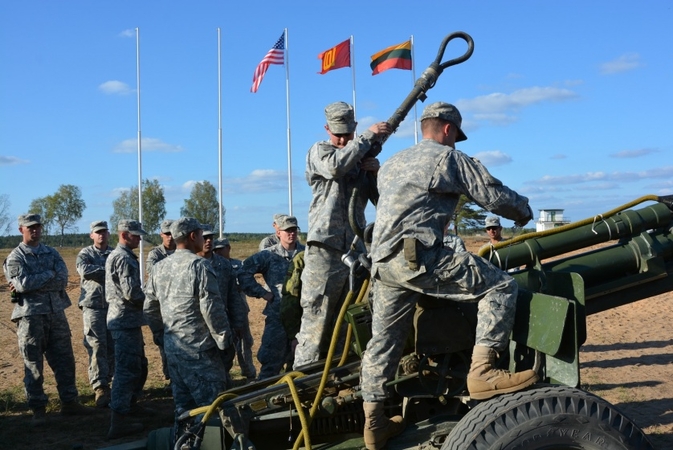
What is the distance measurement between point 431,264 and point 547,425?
95 cm

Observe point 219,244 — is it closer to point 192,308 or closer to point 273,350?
point 273,350

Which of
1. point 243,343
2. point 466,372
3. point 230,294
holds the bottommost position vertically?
point 243,343

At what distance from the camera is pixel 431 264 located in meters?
3.70

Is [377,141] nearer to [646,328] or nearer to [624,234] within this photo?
[624,234]

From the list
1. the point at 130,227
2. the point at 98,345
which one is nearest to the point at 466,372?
the point at 130,227

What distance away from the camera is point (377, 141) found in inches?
178

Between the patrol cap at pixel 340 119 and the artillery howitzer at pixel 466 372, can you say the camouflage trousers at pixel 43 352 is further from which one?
the patrol cap at pixel 340 119

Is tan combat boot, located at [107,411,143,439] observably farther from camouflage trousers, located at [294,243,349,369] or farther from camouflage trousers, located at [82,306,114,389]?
camouflage trousers, located at [294,243,349,369]

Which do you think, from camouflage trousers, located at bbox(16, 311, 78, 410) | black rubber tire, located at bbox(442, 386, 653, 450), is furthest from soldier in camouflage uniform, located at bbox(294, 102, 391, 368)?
camouflage trousers, located at bbox(16, 311, 78, 410)

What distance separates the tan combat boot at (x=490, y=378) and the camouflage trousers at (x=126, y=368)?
434cm

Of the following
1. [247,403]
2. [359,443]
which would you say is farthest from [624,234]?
[247,403]

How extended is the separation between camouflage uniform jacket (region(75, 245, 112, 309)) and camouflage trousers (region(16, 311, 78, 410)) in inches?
27.9

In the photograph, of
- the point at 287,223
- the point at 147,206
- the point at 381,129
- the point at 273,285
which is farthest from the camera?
Answer: the point at 147,206

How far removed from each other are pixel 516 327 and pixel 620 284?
986mm
